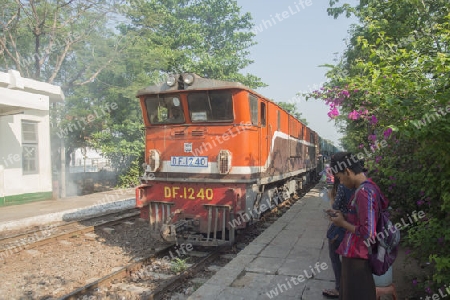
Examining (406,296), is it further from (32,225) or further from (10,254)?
(32,225)

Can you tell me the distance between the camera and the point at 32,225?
9781 mm

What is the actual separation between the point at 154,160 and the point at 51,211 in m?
6.03

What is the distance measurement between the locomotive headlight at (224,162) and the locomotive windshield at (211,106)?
68 cm

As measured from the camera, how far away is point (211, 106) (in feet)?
22.4

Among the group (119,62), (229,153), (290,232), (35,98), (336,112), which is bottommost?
(290,232)

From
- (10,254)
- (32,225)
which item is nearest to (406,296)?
(10,254)

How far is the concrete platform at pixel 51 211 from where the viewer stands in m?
9.70

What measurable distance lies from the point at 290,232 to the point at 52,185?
11.8 meters

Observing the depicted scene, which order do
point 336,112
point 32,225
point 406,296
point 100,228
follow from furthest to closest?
point 32,225 < point 100,228 < point 336,112 < point 406,296

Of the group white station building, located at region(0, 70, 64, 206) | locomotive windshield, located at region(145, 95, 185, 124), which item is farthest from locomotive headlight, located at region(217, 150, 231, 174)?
white station building, located at region(0, 70, 64, 206)

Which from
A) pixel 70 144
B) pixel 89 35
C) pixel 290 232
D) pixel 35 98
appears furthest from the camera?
pixel 70 144

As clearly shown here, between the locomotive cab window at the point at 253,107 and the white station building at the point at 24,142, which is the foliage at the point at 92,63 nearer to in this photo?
the white station building at the point at 24,142

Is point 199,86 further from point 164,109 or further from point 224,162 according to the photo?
point 224,162

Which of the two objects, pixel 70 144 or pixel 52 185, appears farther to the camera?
pixel 70 144
